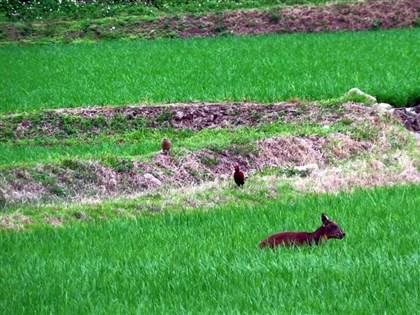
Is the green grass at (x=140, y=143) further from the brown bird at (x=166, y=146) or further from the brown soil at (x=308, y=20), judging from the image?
the brown soil at (x=308, y=20)

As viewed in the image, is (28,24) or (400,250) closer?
(400,250)

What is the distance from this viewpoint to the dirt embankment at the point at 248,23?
92.6ft

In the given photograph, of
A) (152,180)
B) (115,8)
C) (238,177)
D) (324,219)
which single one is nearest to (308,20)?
(115,8)

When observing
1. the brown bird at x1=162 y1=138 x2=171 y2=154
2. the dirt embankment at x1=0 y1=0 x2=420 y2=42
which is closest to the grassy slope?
the dirt embankment at x1=0 y1=0 x2=420 y2=42

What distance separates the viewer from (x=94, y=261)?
7293mm

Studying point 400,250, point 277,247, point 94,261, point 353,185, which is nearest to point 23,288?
point 94,261

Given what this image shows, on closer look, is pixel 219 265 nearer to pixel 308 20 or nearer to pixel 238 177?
pixel 238 177

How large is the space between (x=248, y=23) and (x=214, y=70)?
400 inches

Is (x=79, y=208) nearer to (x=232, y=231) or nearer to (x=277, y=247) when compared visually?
(x=232, y=231)

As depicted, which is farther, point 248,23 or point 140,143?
point 248,23

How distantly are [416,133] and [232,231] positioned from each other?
6.48 metres

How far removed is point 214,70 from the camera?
1914 centimetres

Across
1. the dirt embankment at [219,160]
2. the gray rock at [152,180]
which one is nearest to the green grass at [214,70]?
the dirt embankment at [219,160]

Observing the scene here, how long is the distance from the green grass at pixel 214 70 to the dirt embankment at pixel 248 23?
5.76 ft
